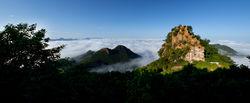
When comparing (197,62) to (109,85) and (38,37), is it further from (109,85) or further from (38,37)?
(38,37)

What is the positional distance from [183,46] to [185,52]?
17.4 feet

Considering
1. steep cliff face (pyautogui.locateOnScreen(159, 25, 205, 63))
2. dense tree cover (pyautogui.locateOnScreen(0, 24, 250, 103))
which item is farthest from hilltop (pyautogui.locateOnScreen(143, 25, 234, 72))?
dense tree cover (pyautogui.locateOnScreen(0, 24, 250, 103))

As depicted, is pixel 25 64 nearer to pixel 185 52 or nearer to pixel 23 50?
pixel 23 50

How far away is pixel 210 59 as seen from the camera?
127m

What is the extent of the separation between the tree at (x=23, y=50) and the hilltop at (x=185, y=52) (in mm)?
88736

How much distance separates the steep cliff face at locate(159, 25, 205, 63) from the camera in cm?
12628

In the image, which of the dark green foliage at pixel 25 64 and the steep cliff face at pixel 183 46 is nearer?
the dark green foliage at pixel 25 64

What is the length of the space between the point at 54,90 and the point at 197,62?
312 ft

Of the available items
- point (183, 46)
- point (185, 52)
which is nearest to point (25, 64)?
point (185, 52)

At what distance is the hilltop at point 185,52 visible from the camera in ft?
410

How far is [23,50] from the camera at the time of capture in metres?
33.3

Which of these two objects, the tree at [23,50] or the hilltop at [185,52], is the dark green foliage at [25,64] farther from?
the hilltop at [185,52]

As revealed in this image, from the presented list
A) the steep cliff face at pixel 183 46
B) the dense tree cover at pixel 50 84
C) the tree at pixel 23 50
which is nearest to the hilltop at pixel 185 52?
the steep cliff face at pixel 183 46

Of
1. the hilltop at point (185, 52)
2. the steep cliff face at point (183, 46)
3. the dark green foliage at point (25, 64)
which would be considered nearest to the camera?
the dark green foliage at point (25, 64)
